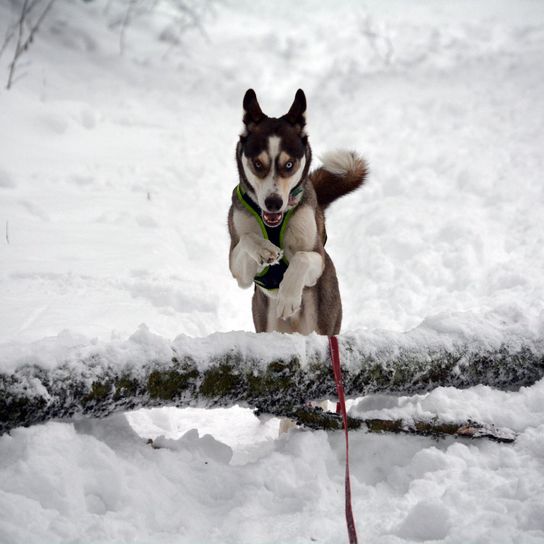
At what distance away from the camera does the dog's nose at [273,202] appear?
9.87ft

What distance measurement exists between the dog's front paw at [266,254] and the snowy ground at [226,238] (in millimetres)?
→ 815

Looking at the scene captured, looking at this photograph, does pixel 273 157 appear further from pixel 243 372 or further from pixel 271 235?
pixel 243 372

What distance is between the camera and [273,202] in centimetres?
301

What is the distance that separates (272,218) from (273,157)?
12.6 inches

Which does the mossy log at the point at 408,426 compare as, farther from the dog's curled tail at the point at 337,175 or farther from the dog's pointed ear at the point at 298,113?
the dog's curled tail at the point at 337,175

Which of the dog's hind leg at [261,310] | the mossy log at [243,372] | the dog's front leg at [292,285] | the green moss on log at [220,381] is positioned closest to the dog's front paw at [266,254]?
the dog's front leg at [292,285]

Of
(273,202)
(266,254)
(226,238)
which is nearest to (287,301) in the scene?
(266,254)

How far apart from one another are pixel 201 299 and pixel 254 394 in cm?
239

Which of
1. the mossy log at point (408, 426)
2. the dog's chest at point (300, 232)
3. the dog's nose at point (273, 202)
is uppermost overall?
the dog's nose at point (273, 202)

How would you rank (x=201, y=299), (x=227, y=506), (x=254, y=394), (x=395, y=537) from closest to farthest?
1. (x=395, y=537)
2. (x=227, y=506)
3. (x=254, y=394)
4. (x=201, y=299)

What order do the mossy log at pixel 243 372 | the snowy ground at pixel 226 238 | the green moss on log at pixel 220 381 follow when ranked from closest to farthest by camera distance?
the snowy ground at pixel 226 238
the mossy log at pixel 243 372
the green moss on log at pixel 220 381

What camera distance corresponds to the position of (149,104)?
9844mm

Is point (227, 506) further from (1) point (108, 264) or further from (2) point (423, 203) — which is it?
(2) point (423, 203)

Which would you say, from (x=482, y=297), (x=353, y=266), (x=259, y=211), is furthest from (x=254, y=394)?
(x=353, y=266)
